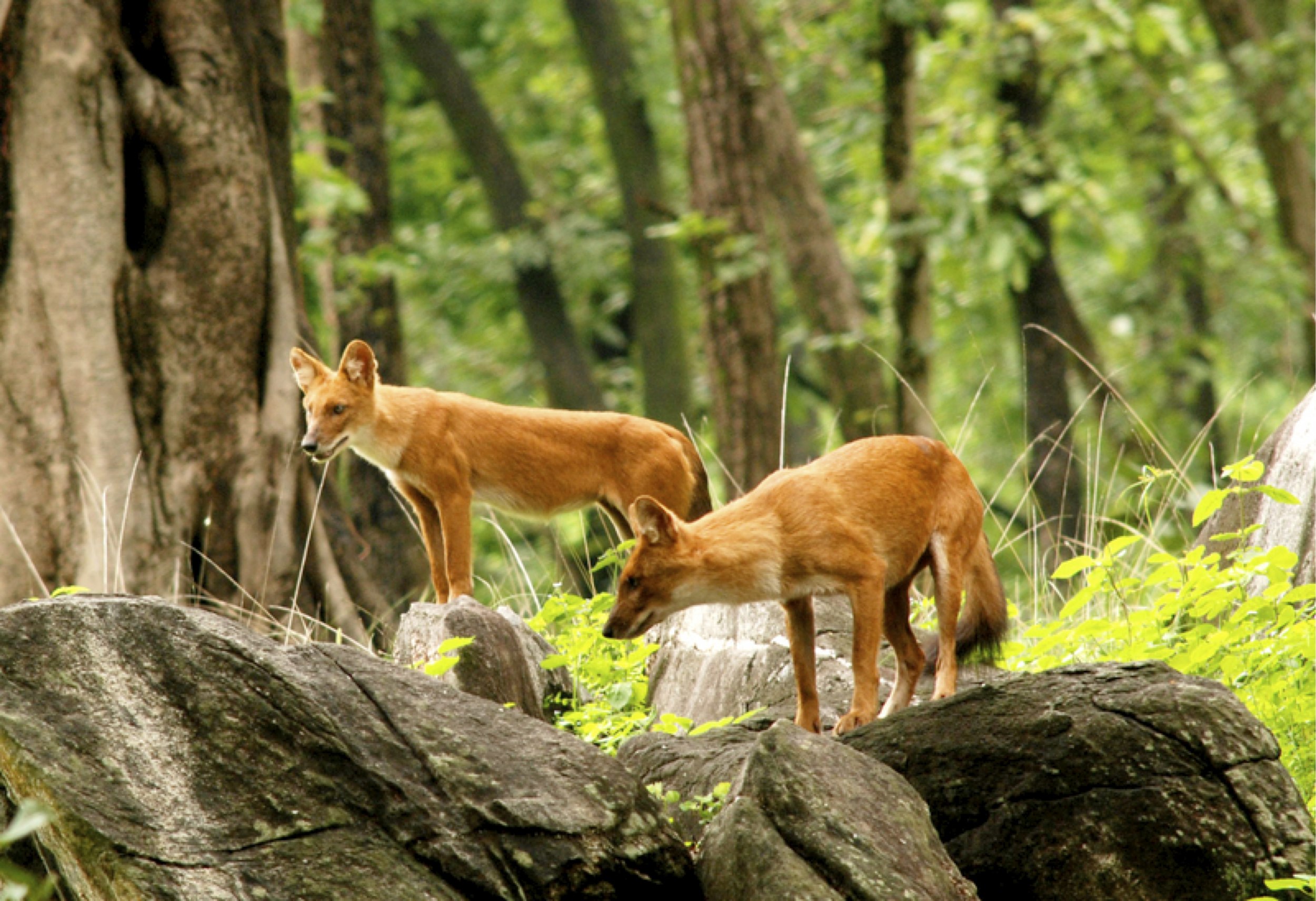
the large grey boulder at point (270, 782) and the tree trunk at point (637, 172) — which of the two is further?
the tree trunk at point (637, 172)

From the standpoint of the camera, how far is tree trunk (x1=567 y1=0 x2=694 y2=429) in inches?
806

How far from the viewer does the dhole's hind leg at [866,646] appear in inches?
210

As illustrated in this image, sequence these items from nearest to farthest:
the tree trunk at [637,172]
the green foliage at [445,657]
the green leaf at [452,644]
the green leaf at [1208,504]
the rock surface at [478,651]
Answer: the green foliage at [445,657]
the green leaf at [452,644]
the green leaf at [1208,504]
the rock surface at [478,651]
the tree trunk at [637,172]

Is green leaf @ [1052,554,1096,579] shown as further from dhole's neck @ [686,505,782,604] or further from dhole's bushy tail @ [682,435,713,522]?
dhole's bushy tail @ [682,435,713,522]

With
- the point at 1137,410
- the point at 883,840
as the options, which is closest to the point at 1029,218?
the point at 1137,410

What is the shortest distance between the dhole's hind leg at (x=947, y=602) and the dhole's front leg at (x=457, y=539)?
7.66ft

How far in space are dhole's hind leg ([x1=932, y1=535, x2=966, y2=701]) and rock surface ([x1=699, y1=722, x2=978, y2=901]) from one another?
1263mm

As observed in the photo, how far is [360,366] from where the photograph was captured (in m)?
7.18

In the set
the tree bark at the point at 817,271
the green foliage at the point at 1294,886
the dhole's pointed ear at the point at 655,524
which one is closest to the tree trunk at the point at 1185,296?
the tree bark at the point at 817,271

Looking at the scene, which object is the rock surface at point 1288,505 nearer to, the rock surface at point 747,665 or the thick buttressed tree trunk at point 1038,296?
the rock surface at point 747,665

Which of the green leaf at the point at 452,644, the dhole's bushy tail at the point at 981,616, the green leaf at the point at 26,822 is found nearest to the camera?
the green leaf at the point at 26,822

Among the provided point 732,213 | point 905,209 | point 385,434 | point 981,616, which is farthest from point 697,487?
point 905,209

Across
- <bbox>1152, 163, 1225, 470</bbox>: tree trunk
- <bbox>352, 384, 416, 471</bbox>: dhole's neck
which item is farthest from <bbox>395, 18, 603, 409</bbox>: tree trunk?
<bbox>352, 384, 416, 471</bbox>: dhole's neck

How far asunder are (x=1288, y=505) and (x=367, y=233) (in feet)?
35.8
